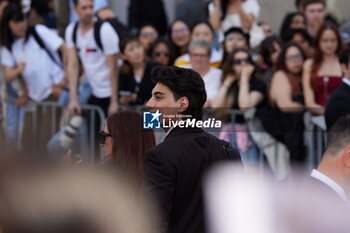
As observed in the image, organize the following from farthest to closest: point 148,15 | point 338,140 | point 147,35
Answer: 1. point 148,15
2. point 147,35
3. point 338,140

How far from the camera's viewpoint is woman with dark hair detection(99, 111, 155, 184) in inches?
167

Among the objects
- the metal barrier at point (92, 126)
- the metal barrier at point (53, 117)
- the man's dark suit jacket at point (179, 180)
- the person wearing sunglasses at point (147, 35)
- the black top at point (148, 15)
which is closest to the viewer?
the man's dark suit jacket at point (179, 180)

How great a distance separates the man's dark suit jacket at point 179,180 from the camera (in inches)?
144

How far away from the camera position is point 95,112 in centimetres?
867

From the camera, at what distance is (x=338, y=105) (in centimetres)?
665

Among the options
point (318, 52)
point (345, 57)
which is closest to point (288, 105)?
point (318, 52)

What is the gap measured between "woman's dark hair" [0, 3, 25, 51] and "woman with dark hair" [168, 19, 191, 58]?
1992 mm

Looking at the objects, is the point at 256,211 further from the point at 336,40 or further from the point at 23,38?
the point at 23,38

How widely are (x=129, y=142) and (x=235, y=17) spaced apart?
552 centimetres

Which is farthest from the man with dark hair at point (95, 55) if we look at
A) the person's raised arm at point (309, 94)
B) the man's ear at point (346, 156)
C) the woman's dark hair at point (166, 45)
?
the man's ear at point (346, 156)

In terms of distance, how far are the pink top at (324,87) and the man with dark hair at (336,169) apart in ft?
12.3

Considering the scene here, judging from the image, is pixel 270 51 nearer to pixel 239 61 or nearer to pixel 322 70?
pixel 239 61

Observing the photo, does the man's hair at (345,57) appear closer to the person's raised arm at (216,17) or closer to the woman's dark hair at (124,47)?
the woman's dark hair at (124,47)

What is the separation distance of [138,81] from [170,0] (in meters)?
3.10
